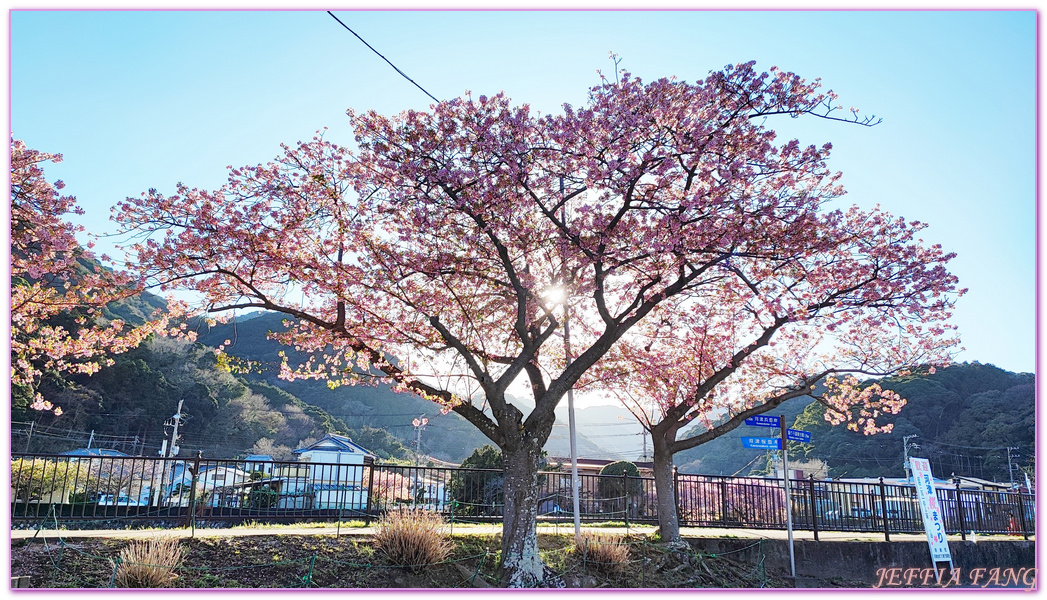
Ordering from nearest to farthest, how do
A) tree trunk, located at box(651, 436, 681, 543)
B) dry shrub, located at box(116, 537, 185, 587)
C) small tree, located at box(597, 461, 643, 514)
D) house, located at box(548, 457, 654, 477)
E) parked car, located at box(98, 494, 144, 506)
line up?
dry shrub, located at box(116, 537, 185, 587)
parked car, located at box(98, 494, 144, 506)
tree trunk, located at box(651, 436, 681, 543)
small tree, located at box(597, 461, 643, 514)
house, located at box(548, 457, 654, 477)

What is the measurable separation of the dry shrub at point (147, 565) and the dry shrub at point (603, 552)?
16.1ft

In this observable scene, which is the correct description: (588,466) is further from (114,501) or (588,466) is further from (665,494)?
(114,501)

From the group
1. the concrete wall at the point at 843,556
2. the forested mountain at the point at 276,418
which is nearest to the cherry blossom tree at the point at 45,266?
the concrete wall at the point at 843,556

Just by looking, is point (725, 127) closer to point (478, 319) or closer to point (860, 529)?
point (478, 319)

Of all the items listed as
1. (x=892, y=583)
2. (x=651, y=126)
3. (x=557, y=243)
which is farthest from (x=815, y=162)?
(x=892, y=583)

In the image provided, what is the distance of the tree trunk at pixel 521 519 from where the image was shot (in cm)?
750

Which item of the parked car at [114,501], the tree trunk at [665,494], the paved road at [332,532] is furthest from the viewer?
the tree trunk at [665,494]

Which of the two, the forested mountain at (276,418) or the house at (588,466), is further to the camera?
the forested mountain at (276,418)

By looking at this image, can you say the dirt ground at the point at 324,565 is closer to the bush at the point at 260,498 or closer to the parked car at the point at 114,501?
the parked car at the point at 114,501

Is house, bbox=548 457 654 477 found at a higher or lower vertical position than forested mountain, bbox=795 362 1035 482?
lower

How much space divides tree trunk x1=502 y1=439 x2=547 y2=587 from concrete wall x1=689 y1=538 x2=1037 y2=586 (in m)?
3.69

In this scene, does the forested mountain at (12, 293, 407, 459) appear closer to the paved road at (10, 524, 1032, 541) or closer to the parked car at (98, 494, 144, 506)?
the parked car at (98, 494, 144, 506)

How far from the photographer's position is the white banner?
32.0ft

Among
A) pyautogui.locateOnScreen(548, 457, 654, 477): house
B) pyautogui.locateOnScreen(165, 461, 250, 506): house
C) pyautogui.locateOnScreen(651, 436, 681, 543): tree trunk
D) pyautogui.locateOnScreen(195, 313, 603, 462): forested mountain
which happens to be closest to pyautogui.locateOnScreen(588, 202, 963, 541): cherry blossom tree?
pyautogui.locateOnScreen(651, 436, 681, 543): tree trunk
